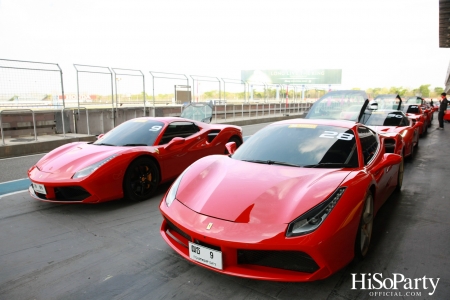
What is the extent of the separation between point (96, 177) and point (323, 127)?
9.04 feet

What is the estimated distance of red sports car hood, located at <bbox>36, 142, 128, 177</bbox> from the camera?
411 cm

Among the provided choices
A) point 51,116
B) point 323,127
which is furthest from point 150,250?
point 51,116

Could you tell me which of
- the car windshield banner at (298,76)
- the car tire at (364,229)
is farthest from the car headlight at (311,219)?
the car windshield banner at (298,76)

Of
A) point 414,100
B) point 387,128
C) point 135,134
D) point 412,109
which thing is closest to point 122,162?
point 135,134

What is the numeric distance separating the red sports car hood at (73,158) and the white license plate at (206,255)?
91.2 inches

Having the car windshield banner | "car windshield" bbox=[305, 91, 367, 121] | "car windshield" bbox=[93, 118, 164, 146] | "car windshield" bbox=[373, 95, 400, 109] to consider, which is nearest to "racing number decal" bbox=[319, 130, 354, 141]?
"car windshield" bbox=[93, 118, 164, 146]

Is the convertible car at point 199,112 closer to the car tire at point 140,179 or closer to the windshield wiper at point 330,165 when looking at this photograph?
the car tire at point 140,179

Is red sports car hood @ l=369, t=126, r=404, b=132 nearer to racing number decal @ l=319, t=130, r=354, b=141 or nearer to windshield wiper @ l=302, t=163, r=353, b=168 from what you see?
racing number decal @ l=319, t=130, r=354, b=141

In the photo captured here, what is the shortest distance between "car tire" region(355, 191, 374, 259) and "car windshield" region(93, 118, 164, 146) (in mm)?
3127

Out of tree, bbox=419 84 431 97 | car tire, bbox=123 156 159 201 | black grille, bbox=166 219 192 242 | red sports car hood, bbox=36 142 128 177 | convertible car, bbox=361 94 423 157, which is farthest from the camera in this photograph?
tree, bbox=419 84 431 97

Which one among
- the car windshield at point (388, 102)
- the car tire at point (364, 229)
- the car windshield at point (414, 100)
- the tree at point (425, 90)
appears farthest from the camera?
the tree at point (425, 90)

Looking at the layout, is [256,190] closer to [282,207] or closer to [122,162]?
[282,207]

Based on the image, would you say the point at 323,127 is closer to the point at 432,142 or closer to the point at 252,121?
the point at 432,142

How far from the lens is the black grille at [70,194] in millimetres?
3967
